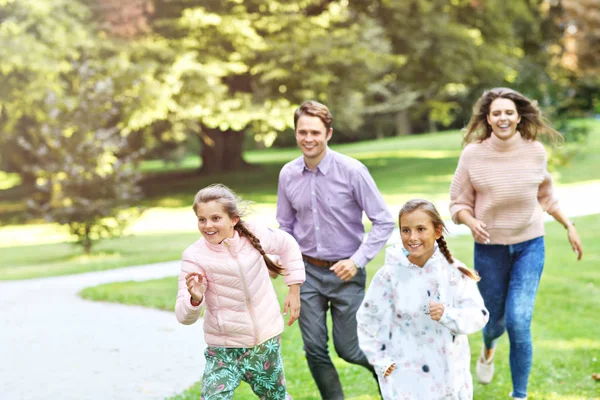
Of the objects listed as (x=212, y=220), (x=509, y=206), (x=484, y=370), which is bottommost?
(x=484, y=370)

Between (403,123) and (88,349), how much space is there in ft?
163

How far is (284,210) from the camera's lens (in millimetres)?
5102

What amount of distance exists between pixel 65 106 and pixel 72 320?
25.0ft

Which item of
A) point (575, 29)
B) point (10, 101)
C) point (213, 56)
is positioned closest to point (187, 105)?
A: point (213, 56)

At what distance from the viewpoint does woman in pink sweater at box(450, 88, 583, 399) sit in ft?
16.7

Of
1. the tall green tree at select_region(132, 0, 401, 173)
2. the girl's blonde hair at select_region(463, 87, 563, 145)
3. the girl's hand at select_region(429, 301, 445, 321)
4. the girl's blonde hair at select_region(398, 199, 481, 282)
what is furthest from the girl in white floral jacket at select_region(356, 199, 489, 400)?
the tall green tree at select_region(132, 0, 401, 173)

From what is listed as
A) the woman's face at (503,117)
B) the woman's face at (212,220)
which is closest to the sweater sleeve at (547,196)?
the woman's face at (503,117)

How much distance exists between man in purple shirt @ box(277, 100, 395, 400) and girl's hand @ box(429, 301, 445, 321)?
1.22 meters

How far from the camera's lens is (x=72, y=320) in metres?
8.73

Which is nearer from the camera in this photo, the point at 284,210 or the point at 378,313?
the point at 378,313

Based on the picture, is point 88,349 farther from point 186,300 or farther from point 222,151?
point 222,151

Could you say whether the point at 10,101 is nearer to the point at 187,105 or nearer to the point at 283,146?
the point at 187,105

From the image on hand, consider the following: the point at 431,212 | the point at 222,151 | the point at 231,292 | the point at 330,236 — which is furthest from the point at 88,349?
the point at 222,151

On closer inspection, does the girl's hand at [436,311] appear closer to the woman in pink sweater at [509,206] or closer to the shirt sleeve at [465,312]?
the shirt sleeve at [465,312]
